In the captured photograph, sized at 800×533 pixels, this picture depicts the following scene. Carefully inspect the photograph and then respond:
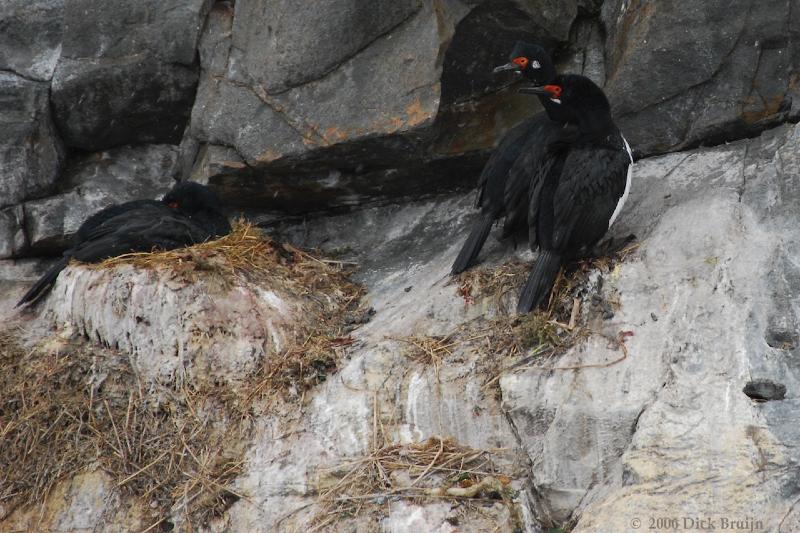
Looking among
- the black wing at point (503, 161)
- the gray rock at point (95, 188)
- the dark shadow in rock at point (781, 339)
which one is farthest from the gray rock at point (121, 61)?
the dark shadow in rock at point (781, 339)

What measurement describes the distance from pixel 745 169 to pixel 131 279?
412 cm

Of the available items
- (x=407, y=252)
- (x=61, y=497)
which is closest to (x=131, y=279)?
(x=61, y=497)

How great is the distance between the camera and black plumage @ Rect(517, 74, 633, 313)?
690 cm

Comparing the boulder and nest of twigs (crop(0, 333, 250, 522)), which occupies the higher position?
the boulder

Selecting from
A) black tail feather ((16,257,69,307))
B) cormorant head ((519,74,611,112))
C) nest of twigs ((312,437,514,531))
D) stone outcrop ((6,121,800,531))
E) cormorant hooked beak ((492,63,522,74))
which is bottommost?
nest of twigs ((312,437,514,531))

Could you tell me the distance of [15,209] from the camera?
9102mm

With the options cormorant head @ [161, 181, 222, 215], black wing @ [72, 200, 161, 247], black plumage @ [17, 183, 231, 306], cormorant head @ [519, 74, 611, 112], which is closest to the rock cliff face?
cormorant head @ [161, 181, 222, 215]

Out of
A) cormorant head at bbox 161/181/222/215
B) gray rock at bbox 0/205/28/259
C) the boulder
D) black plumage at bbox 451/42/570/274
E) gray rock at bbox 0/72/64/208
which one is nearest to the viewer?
black plumage at bbox 451/42/570/274

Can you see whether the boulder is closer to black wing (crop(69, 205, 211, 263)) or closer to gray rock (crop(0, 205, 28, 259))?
black wing (crop(69, 205, 211, 263))

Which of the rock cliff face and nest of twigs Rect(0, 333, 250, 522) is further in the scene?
nest of twigs Rect(0, 333, 250, 522)

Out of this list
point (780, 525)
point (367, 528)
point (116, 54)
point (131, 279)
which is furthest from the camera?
point (116, 54)

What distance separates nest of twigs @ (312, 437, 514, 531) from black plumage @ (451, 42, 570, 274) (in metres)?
1.61

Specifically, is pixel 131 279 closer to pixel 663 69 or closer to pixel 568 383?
pixel 568 383

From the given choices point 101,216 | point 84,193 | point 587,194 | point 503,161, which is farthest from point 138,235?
point 587,194
